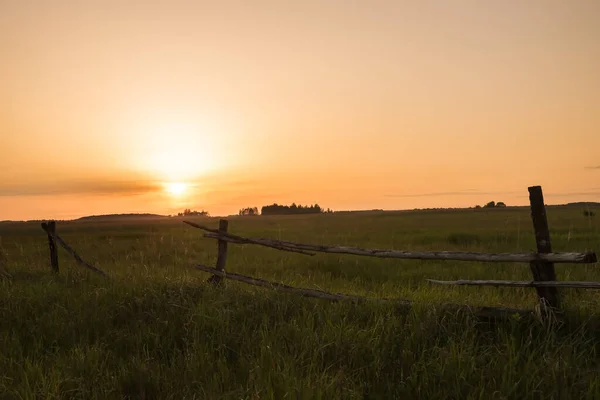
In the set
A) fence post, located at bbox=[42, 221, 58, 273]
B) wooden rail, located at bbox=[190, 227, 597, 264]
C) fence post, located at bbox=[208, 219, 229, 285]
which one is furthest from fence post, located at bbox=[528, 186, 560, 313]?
fence post, located at bbox=[42, 221, 58, 273]

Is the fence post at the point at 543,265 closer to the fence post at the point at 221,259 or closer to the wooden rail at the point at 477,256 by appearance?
the wooden rail at the point at 477,256

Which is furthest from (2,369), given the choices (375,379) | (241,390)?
(375,379)

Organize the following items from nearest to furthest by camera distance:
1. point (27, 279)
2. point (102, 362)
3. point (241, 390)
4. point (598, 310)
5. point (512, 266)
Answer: point (241, 390) → point (102, 362) → point (598, 310) → point (27, 279) → point (512, 266)

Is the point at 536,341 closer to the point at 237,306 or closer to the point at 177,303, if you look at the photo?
the point at 237,306

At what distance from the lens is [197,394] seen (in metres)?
4.13

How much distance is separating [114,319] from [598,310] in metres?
6.31

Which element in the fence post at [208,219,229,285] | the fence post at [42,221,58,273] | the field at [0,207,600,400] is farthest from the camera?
the fence post at [42,221,58,273]

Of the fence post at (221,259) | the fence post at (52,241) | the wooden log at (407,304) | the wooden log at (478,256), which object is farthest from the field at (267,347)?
the fence post at (52,241)

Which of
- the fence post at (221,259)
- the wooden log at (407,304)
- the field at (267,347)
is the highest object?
the fence post at (221,259)

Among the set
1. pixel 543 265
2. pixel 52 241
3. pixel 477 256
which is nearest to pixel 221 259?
pixel 477 256

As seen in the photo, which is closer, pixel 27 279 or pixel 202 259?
pixel 27 279

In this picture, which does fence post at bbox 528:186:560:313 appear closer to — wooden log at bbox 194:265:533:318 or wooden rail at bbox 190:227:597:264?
wooden rail at bbox 190:227:597:264

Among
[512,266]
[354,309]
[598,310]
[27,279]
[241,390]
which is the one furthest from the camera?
[512,266]

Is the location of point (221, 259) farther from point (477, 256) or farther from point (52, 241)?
point (52, 241)
